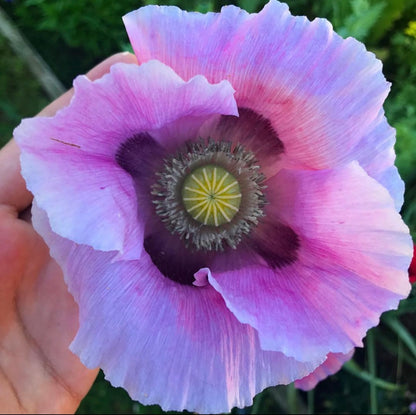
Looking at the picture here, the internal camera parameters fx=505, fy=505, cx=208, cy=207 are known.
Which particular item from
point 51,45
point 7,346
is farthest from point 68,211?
point 51,45

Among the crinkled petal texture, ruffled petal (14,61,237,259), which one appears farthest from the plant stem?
ruffled petal (14,61,237,259)

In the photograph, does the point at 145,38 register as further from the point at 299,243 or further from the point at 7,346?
the point at 7,346

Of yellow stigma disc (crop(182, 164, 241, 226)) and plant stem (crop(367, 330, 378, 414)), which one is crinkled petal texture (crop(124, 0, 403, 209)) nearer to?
yellow stigma disc (crop(182, 164, 241, 226))

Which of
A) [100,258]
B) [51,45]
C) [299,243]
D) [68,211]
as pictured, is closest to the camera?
[68,211]

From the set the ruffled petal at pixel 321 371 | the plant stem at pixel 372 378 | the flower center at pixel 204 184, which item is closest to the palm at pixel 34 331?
the flower center at pixel 204 184

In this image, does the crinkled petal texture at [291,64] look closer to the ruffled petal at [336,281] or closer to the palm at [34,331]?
the ruffled petal at [336,281]

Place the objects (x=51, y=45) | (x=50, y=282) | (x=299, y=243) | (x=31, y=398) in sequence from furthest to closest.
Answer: (x=51, y=45) < (x=31, y=398) < (x=50, y=282) < (x=299, y=243)

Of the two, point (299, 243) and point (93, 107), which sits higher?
point (93, 107)
